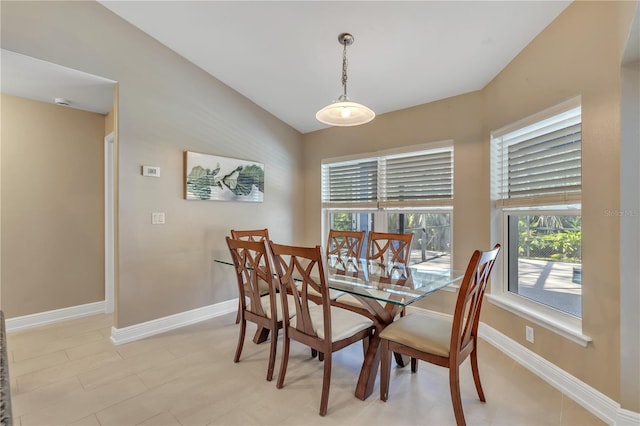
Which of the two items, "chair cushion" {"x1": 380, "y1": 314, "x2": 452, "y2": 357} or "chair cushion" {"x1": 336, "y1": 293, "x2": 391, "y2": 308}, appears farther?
"chair cushion" {"x1": 336, "y1": 293, "x2": 391, "y2": 308}

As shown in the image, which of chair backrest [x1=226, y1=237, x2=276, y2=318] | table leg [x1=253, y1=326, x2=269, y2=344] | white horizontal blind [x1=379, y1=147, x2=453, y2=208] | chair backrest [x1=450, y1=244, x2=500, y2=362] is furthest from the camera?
white horizontal blind [x1=379, y1=147, x2=453, y2=208]

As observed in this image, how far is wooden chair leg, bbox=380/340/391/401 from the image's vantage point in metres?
1.90

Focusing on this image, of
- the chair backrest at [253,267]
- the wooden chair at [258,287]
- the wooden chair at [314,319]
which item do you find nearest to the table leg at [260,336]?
the wooden chair at [258,287]

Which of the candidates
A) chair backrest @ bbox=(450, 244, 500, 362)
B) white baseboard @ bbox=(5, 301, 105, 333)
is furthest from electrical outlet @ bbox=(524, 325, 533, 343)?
white baseboard @ bbox=(5, 301, 105, 333)

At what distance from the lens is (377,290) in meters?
1.97

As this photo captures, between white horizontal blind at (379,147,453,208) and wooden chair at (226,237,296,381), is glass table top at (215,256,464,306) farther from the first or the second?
white horizontal blind at (379,147,453,208)

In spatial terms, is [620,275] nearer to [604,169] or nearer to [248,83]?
[604,169]

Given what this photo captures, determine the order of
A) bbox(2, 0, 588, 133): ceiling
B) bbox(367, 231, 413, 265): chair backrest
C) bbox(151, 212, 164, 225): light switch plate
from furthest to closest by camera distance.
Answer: bbox(151, 212, 164, 225): light switch plate, bbox(367, 231, 413, 265): chair backrest, bbox(2, 0, 588, 133): ceiling

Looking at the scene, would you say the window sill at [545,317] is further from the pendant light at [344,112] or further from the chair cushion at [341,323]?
the pendant light at [344,112]

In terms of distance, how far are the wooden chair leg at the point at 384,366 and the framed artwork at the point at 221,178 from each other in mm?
2465

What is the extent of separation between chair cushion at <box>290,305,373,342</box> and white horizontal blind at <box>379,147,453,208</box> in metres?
1.77

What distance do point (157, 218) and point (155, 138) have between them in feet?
2.64

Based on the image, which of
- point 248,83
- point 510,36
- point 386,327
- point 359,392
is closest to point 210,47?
point 248,83

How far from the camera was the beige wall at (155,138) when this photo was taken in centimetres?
243
